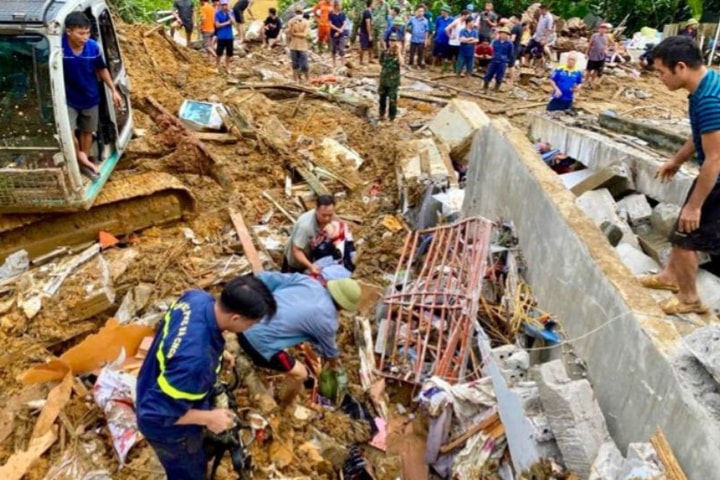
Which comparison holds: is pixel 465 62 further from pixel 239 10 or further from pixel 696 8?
pixel 696 8

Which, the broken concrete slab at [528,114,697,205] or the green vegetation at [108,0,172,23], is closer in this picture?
the broken concrete slab at [528,114,697,205]

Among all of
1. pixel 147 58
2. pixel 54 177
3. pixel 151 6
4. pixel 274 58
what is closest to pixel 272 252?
pixel 54 177

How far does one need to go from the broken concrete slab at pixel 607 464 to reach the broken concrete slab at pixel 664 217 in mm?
2851

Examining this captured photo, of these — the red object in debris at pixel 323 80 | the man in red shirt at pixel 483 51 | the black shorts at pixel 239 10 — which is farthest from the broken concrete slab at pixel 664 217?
the black shorts at pixel 239 10

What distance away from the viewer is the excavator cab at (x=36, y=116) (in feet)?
17.8

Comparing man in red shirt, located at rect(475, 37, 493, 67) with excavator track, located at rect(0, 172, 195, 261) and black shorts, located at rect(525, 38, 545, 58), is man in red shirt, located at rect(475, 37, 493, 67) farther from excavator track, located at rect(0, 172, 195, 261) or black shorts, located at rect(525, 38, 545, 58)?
excavator track, located at rect(0, 172, 195, 261)

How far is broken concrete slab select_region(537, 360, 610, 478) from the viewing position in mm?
3879

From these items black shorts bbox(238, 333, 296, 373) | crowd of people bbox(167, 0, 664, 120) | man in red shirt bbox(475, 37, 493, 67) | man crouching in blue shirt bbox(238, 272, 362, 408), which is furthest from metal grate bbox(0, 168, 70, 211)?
man in red shirt bbox(475, 37, 493, 67)

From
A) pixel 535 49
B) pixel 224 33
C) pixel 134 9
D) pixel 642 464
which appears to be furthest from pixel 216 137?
pixel 535 49

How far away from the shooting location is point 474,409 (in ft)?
16.2

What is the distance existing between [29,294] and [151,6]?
14032mm

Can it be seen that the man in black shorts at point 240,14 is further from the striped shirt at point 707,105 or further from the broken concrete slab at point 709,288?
the striped shirt at point 707,105

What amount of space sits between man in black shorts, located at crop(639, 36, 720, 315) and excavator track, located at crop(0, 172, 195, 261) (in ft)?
16.7

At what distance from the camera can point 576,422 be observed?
3928 mm
